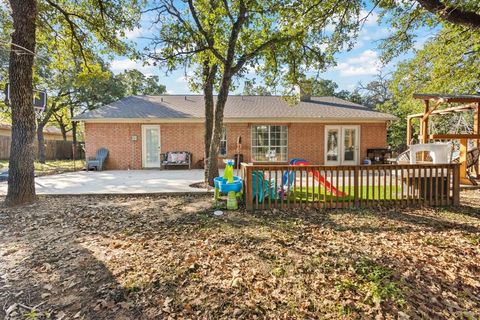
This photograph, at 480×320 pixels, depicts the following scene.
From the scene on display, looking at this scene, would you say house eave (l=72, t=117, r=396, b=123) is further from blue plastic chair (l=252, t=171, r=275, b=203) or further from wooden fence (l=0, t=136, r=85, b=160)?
wooden fence (l=0, t=136, r=85, b=160)

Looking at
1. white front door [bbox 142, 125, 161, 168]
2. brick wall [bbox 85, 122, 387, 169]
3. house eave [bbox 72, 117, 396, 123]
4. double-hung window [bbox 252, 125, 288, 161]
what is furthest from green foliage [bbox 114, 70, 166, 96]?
double-hung window [bbox 252, 125, 288, 161]

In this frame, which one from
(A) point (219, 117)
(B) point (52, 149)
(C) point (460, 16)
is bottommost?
(B) point (52, 149)

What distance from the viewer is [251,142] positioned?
1212 centimetres

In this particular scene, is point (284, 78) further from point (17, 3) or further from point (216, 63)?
point (17, 3)

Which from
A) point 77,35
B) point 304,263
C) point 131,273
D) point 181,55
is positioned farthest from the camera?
point 77,35

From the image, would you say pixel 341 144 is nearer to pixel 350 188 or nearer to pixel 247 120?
pixel 247 120

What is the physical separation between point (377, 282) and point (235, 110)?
11.1 meters

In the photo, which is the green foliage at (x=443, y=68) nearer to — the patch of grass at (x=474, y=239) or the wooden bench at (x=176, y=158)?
the patch of grass at (x=474, y=239)

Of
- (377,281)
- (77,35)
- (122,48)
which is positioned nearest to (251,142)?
(122,48)


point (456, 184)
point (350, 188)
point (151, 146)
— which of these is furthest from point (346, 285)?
point (151, 146)

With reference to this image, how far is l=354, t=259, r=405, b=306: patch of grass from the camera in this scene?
2203 mm

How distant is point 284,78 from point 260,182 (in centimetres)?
491

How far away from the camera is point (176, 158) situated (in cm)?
1165

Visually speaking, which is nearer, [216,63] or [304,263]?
[304,263]
